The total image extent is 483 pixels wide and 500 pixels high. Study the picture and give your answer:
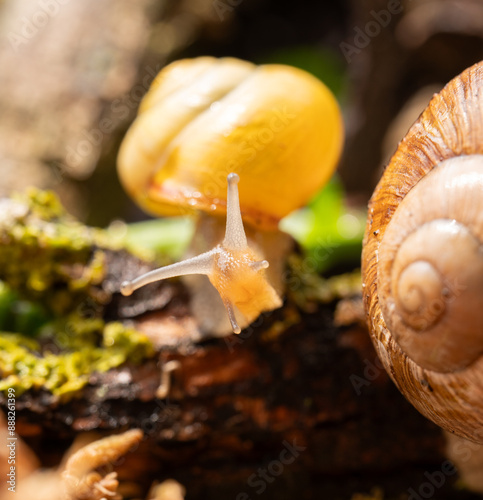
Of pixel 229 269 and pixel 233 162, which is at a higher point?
pixel 233 162

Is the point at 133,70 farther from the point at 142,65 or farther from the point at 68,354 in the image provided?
the point at 68,354

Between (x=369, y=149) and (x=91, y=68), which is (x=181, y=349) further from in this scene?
(x=369, y=149)

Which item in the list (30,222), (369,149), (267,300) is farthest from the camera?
(369,149)

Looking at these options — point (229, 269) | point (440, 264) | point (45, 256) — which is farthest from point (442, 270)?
point (45, 256)

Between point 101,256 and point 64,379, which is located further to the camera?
point 101,256

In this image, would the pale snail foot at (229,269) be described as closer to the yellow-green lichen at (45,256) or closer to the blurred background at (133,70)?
the yellow-green lichen at (45,256)

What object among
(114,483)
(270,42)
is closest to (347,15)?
(270,42)

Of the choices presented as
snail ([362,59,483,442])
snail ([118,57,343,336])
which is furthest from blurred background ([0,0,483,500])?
snail ([362,59,483,442])

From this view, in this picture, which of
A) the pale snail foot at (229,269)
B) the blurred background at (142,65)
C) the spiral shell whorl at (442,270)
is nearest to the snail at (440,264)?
the spiral shell whorl at (442,270)
